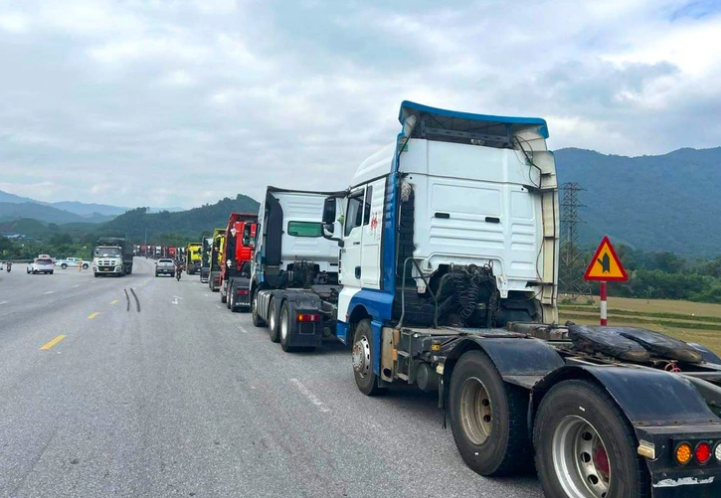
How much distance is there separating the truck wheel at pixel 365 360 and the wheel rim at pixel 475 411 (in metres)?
2.39

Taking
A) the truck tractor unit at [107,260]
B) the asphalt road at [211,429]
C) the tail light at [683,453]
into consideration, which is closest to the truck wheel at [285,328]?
the asphalt road at [211,429]

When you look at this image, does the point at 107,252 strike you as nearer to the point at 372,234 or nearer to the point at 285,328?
the point at 285,328

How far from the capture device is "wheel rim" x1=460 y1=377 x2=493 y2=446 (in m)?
5.41

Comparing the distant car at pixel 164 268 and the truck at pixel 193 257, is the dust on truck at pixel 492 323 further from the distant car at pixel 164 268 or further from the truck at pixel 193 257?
the distant car at pixel 164 268

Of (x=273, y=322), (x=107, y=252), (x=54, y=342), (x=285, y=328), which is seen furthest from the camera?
(x=107, y=252)

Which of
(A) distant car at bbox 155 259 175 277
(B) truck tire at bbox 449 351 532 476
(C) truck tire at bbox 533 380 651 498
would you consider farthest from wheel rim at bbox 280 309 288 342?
(A) distant car at bbox 155 259 175 277

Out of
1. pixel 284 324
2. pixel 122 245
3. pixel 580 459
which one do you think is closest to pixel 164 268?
pixel 122 245

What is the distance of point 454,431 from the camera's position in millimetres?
5668

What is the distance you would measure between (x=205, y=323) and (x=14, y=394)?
926 cm

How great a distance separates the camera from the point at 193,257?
56250 mm

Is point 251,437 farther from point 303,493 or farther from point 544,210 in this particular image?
point 544,210

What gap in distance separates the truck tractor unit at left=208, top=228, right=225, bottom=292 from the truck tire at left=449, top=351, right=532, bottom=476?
2206 cm

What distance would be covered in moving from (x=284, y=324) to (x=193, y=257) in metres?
45.7

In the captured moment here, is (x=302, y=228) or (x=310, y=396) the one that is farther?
(x=302, y=228)
